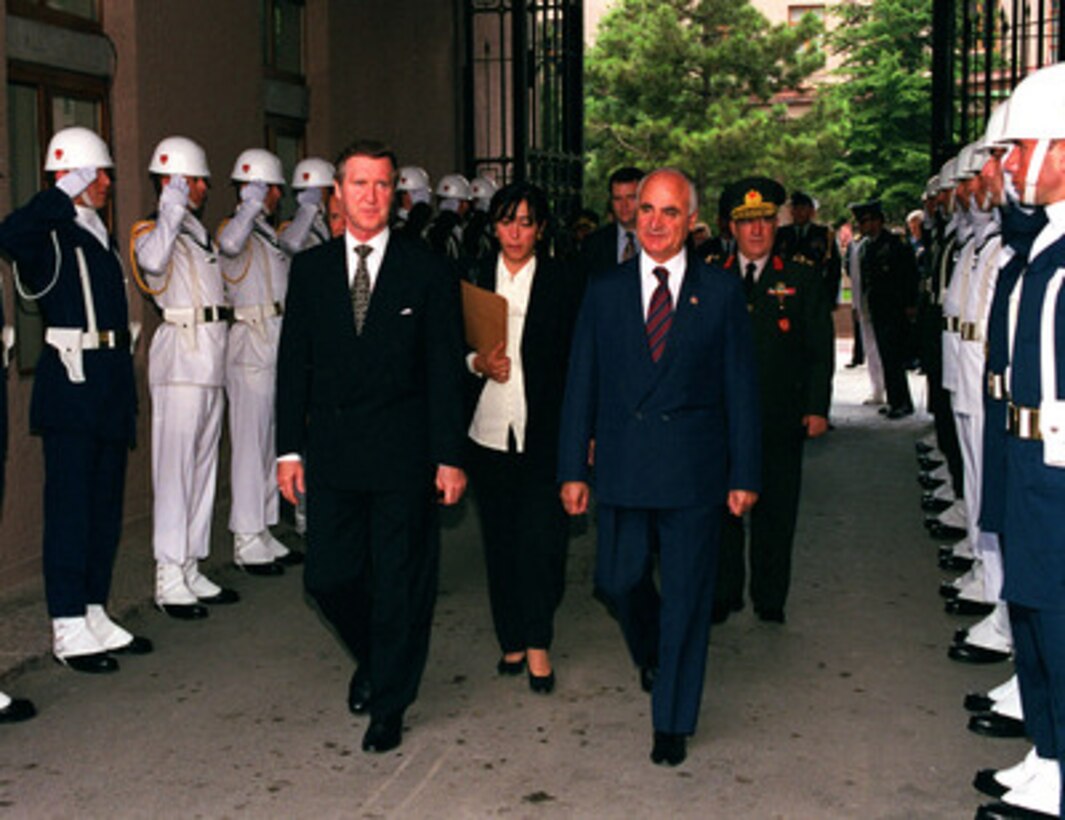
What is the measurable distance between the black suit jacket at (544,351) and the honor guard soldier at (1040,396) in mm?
2199

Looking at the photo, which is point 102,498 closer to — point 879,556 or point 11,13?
point 11,13

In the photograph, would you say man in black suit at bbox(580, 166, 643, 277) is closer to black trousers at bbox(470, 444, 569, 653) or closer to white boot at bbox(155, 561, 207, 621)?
black trousers at bbox(470, 444, 569, 653)

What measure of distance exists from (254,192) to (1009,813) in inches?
204

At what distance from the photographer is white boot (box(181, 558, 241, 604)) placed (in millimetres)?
7406

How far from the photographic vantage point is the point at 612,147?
40.7 m

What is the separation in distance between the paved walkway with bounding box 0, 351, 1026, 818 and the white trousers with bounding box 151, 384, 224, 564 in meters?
0.37

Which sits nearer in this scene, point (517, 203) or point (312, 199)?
point (517, 203)

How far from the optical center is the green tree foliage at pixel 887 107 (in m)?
41.2

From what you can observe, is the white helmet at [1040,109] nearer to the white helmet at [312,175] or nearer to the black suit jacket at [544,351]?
the black suit jacket at [544,351]

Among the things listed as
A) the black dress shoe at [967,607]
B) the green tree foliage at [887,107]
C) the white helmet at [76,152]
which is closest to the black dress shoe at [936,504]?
Answer: the black dress shoe at [967,607]

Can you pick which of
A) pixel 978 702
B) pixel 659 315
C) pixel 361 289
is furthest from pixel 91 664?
pixel 978 702

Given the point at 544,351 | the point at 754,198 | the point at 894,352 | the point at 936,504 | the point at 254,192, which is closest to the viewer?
the point at 544,351

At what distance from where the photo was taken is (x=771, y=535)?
7.10 meters

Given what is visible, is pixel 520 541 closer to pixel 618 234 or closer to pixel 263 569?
pixel 263 569
